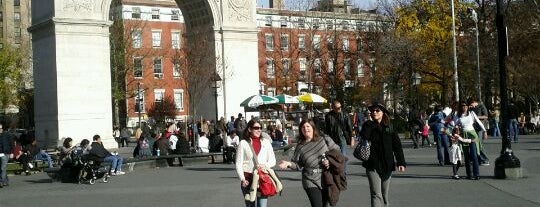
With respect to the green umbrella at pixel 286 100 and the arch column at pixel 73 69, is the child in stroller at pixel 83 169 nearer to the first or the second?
the arch column at pixel 73 69

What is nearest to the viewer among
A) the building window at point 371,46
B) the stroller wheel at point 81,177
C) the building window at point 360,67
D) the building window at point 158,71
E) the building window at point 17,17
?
the stroller wheel at point 81,177

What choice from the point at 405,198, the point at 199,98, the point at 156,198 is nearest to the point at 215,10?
the point at 199,98

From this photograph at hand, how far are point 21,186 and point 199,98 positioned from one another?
676 inches

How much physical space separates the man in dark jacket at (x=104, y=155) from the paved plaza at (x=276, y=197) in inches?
16.9

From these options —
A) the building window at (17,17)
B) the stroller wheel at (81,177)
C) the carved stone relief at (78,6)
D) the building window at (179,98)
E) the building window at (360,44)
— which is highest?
the building window at (17,17)

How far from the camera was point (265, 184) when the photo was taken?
7.88 metres

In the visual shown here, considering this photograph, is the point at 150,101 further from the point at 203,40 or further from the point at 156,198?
the point at 156,198

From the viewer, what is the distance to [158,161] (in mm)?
21547

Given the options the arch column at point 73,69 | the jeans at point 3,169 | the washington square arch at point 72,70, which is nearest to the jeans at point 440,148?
the jeans at point 3,169

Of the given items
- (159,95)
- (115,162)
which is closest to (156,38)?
(159,95)

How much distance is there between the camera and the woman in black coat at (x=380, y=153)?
8469 mm

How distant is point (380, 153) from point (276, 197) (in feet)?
13.4

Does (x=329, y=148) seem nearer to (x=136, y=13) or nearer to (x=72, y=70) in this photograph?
(x=72, y=70)

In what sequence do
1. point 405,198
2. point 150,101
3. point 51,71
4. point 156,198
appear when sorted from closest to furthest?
point 405,198 → point 156,198 → point 51,71 → point 150,101
